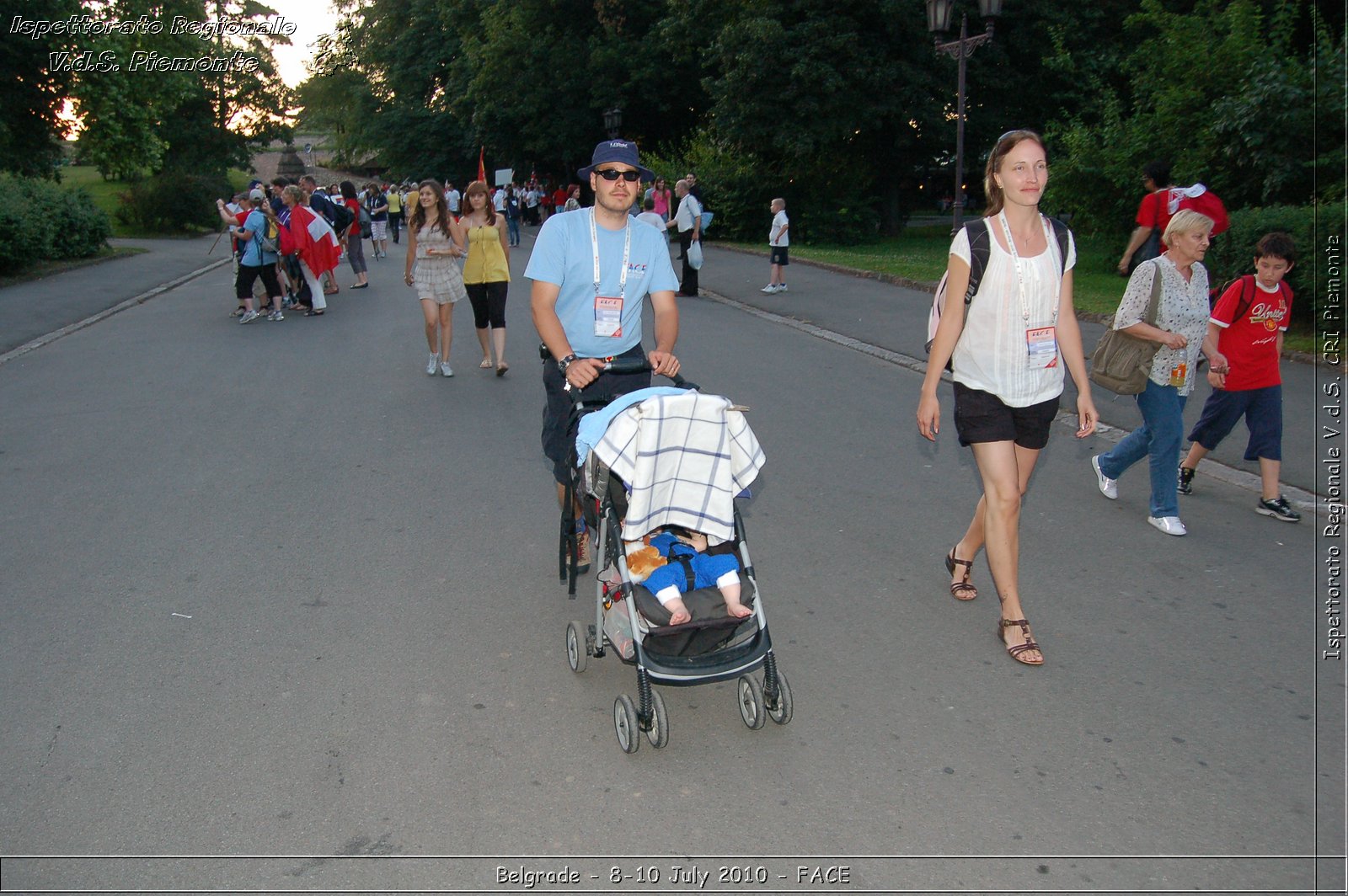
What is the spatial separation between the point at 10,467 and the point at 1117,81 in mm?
29464

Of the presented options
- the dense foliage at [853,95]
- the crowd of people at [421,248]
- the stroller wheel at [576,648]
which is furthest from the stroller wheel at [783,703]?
the dense foliage at [853,95]

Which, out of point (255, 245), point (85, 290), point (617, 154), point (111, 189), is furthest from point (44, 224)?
point (111, 189)

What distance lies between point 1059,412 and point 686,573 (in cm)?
627

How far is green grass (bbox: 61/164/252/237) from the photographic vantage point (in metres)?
32.2

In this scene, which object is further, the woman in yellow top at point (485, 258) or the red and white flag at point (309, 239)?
the red and white flag at point (309, 239)

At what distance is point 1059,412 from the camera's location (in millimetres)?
9227

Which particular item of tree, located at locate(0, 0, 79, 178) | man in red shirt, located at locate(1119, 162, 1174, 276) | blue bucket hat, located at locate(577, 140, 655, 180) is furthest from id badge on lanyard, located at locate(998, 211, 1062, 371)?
tree, located at locate(0, 0, 79, 178)

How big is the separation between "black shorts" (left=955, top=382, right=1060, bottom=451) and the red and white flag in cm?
1347

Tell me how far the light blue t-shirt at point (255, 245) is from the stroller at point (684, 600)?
12738 mm

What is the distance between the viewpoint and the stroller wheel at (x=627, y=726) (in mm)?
3725

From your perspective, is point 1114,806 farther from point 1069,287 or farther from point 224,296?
point 224,296

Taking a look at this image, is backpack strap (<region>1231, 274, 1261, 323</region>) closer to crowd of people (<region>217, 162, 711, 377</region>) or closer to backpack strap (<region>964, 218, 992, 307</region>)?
backpack strap (<region>964, 218, 992, 307</region>)

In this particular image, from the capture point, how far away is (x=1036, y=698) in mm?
4145

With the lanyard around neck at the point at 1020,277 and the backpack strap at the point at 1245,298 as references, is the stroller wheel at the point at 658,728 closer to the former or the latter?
the lanyard around neck at the point at 1020,277
